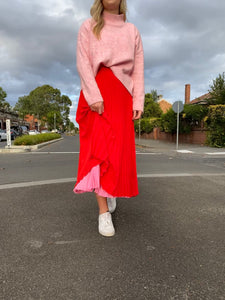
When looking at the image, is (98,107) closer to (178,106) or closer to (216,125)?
(178,106)

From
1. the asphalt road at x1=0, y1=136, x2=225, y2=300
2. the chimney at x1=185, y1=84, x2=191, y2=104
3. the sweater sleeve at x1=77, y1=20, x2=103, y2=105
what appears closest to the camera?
the asphalt road at x1=0, y1=136, x2=225, y2=300

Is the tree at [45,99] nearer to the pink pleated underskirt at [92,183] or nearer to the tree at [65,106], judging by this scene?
the tree at [65,106]

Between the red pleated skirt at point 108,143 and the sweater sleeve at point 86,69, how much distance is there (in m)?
0.10

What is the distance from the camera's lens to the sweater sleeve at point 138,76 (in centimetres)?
215

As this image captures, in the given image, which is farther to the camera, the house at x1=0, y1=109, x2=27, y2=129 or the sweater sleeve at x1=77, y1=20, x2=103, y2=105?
the house at x1=0, y1=109, x2=27, y2=129

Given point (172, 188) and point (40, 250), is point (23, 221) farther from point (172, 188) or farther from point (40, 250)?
point (172, 188)

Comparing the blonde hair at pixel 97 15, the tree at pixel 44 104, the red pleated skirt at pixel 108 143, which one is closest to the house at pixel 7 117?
the tree at pixel 44 104

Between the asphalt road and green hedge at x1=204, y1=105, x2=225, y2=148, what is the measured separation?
1129 cm

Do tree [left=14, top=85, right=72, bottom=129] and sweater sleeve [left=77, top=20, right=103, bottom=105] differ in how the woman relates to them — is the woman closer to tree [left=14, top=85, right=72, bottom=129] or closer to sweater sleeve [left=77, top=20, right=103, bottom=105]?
sweater sleeve [left=77, top=20, right=103, bottom=105]

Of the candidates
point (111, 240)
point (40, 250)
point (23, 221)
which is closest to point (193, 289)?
point (111, 240)

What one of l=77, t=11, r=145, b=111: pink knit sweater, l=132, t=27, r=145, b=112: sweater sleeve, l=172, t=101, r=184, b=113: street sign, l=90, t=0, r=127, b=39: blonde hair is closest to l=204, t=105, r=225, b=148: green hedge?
l=172, t=101, r=184, b=113: street sign

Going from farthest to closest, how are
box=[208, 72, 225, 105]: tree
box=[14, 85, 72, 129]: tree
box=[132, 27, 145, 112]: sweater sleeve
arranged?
box=[14, 85, 72, 129]: tree < box=[208, 72, 225, 105]: tree < box=[132, 27, 145, 112]: sweater sleeve

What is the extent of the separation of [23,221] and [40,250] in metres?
0.68

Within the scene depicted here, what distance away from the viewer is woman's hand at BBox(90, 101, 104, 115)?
76.1 inches
